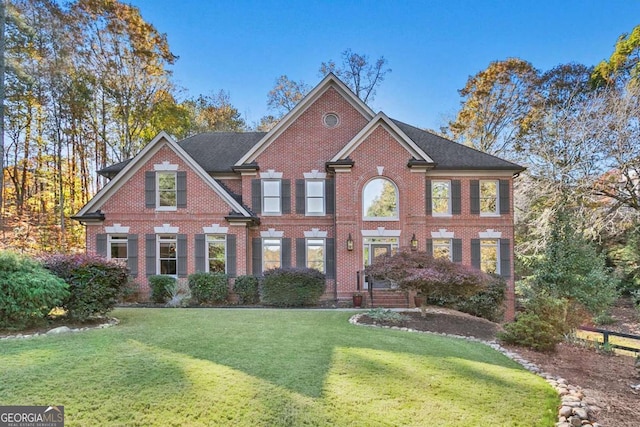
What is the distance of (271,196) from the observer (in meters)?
16.3

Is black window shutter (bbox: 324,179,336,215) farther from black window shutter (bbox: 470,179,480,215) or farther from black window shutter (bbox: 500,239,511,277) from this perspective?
black window shutter (bbox: 500,239,511,277)

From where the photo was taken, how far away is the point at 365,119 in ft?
54.4

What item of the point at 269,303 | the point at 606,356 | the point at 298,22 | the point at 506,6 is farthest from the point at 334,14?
the point at 606,356

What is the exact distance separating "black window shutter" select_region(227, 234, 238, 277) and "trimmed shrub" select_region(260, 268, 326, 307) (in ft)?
5.50

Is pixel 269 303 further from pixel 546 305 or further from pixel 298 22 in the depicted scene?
pixel 298 22

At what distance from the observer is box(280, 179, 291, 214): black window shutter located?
16.2 metres

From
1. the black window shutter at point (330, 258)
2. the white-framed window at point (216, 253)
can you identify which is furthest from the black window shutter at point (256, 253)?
the black window shutter at point (330, 258)

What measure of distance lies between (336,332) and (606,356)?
23.0ft

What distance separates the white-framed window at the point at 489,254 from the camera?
1605 centimetres

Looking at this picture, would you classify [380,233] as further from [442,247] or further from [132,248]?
[132,248]

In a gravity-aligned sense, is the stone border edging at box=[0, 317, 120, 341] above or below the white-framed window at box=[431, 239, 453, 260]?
below

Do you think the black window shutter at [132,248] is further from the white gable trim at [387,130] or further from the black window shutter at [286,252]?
the white gable trim at [387,130]

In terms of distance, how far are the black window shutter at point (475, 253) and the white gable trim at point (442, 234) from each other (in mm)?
994

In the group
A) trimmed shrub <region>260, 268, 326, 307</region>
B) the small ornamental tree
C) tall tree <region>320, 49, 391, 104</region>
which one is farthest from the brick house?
tall tree <region>320, 49, 391, 104</region>
